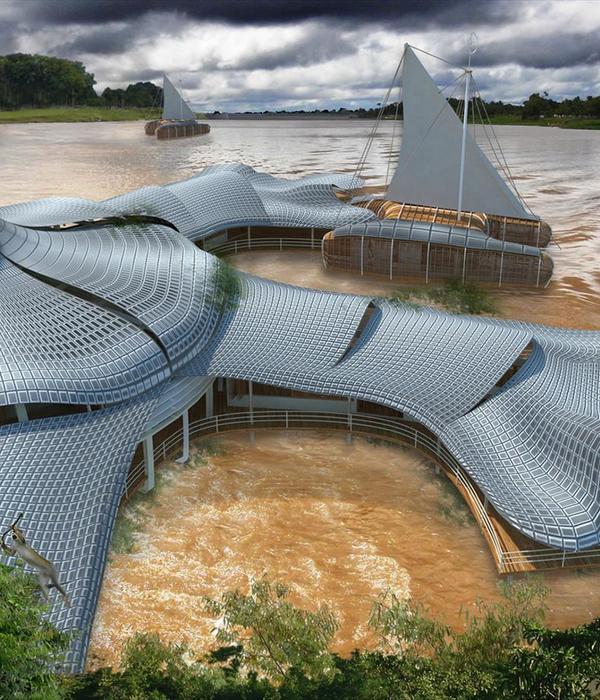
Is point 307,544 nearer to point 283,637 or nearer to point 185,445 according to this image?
point 185,445

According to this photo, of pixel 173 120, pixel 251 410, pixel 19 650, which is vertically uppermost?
pixel 173 120

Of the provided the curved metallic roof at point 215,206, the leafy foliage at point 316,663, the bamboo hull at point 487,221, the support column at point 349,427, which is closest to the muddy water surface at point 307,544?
the support column at point 349,427

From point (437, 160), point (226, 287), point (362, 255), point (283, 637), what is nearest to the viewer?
point (283, 637)

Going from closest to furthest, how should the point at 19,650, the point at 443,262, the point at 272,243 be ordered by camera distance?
1. the point at 19,650
2. the point at 443,262
3. the point at 272,243

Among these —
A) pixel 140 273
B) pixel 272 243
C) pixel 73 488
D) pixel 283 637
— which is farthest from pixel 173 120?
pixel 283 637

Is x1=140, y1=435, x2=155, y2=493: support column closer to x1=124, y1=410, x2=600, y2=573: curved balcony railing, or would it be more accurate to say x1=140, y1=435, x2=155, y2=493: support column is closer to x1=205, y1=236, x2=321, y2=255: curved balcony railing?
x1=124, y1=410, x2=600, y2=573: curved balcony railing

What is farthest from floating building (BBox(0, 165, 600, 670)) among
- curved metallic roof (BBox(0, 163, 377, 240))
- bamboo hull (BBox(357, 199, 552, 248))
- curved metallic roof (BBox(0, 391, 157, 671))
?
bamboo hull (BBox(357, 199, 552, 248))

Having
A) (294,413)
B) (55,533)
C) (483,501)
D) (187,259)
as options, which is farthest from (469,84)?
(55,533)

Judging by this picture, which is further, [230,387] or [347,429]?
[230,387]
